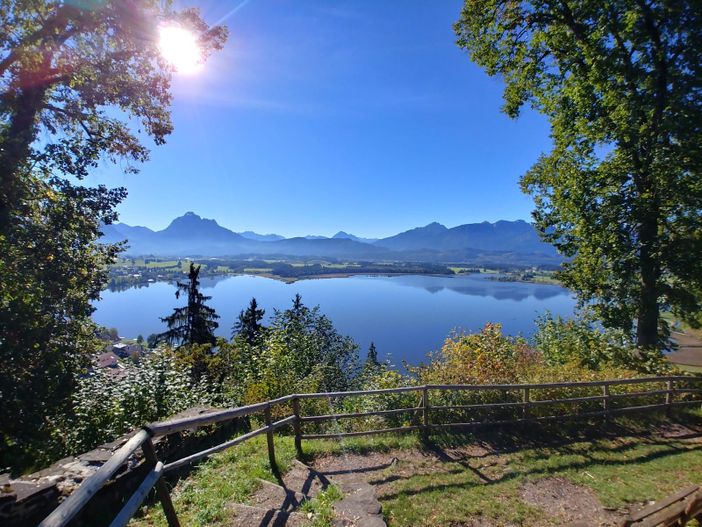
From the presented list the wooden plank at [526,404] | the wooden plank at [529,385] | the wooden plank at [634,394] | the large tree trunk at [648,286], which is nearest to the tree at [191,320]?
the wooden plank at [529,385]

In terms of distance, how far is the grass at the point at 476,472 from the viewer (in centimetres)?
414

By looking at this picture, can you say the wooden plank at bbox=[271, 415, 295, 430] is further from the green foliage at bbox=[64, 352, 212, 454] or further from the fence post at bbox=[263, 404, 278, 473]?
the green foliage at bbox=[64, 352, 212, 454]

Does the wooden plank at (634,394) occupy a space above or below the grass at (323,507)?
below

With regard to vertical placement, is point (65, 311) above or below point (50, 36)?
below

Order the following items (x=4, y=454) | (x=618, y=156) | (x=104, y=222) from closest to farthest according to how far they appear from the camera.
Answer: (x=4, y=454) < (x=104, y=222) < (x=618, y=156)

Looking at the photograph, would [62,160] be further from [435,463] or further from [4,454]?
[435,463]

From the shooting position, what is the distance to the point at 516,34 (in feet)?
32.2

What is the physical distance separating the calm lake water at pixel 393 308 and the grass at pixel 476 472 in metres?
43.1

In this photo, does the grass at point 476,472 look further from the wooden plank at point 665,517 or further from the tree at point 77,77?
the tree at point 77,77

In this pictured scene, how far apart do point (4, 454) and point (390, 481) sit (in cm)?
574

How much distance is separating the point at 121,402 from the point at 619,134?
13169 millimetres

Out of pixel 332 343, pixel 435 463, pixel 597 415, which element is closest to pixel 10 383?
pixel 435 463

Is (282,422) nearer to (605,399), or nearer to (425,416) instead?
(425,416)

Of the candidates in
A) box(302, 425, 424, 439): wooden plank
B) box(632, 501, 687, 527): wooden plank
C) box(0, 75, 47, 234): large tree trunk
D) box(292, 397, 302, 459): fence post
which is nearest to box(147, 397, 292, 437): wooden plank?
box(292, 397, 302, 459): fence post
